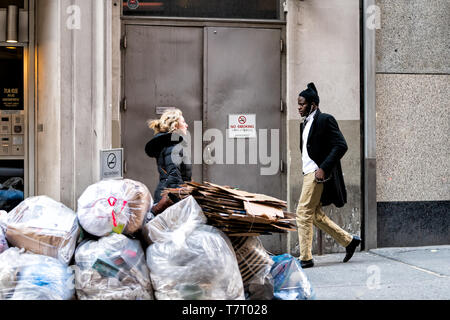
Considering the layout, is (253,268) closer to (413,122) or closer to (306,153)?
(306,153)

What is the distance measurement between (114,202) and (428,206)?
17.3 feet

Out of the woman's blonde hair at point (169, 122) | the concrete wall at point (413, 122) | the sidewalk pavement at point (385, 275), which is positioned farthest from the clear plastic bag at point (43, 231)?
the concrete wall at point (413, 122)

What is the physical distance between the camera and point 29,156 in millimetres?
6180

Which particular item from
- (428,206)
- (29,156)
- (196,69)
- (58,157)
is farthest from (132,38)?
(428,206)

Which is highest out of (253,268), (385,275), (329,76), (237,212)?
(329,76)

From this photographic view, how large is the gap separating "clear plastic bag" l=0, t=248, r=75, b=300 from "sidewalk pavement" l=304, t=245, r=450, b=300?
249 centimetres

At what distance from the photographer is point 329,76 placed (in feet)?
24.5

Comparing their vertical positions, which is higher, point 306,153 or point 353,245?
point 306,153

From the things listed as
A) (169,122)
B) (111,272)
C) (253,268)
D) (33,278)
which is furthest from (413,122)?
(33,278)

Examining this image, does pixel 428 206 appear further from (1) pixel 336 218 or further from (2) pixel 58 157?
(2) pixel 58 157

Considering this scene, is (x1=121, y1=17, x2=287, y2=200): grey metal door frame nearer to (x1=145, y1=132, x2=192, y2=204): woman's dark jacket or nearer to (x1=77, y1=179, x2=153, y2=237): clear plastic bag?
(x1=145, y1=132, x2=192, y2=204): woman's dark jacket

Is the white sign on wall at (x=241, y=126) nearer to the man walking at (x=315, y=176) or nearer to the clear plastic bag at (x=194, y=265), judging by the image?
the man walking at (x=315, y=176)

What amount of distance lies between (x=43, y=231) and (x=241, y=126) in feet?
13.1

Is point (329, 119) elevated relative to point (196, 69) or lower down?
lower down
